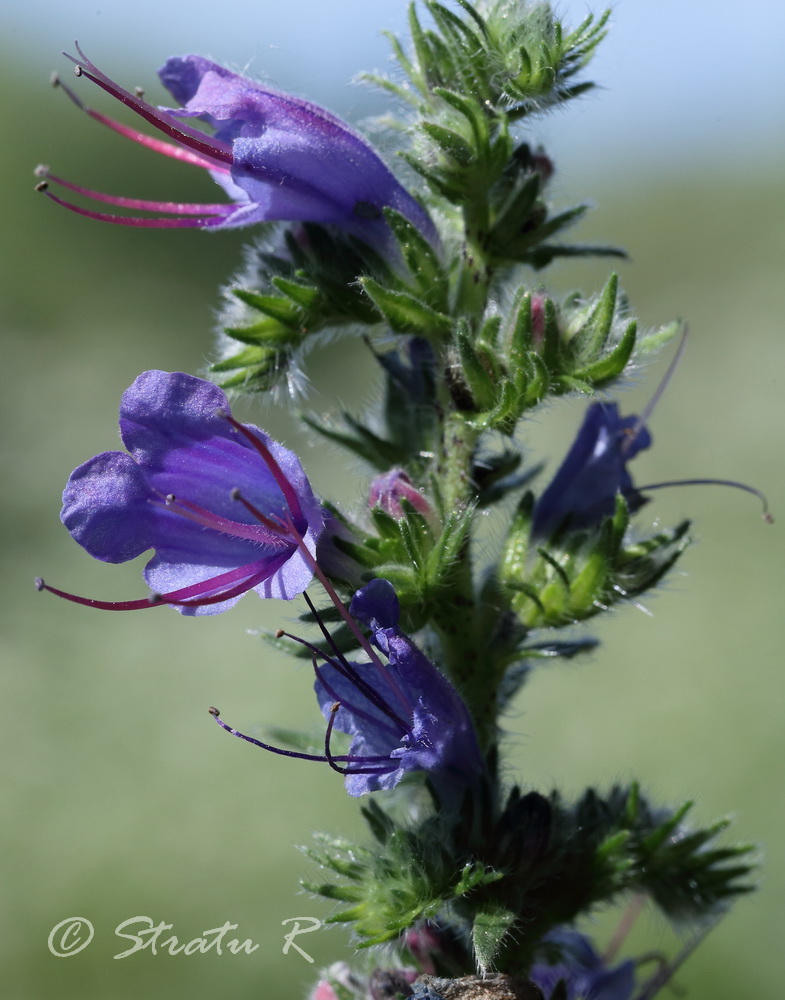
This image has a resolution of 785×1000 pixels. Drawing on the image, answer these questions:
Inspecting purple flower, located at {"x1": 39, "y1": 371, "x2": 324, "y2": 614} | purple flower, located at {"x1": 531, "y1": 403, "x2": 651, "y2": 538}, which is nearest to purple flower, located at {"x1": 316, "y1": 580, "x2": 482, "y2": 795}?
purple flower, located at {"x1": 39, "y1": 371, "x2": 324, "y2": 614}

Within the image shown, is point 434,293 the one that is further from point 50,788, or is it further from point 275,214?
point 50,788

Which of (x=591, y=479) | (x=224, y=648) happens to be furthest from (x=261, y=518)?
(x=224, y=648)

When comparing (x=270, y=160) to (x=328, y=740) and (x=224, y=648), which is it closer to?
(x=328, y=740)

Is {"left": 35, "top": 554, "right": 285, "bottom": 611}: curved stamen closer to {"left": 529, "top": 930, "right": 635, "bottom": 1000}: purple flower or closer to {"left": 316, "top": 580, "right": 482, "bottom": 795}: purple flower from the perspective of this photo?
{"left": 316, "top": 580, "right": 482, "bottom": 795}: purple flower

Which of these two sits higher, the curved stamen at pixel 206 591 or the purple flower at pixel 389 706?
the curved stamen at pixel 206 591

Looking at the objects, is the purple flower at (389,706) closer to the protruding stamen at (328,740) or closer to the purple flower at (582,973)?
the protruding stamen at (328,740)

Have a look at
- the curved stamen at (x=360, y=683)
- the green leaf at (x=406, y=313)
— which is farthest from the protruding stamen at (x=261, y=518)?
the green leaf at (x=406, y=313)

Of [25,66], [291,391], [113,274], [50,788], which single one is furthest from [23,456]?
[291,391]
